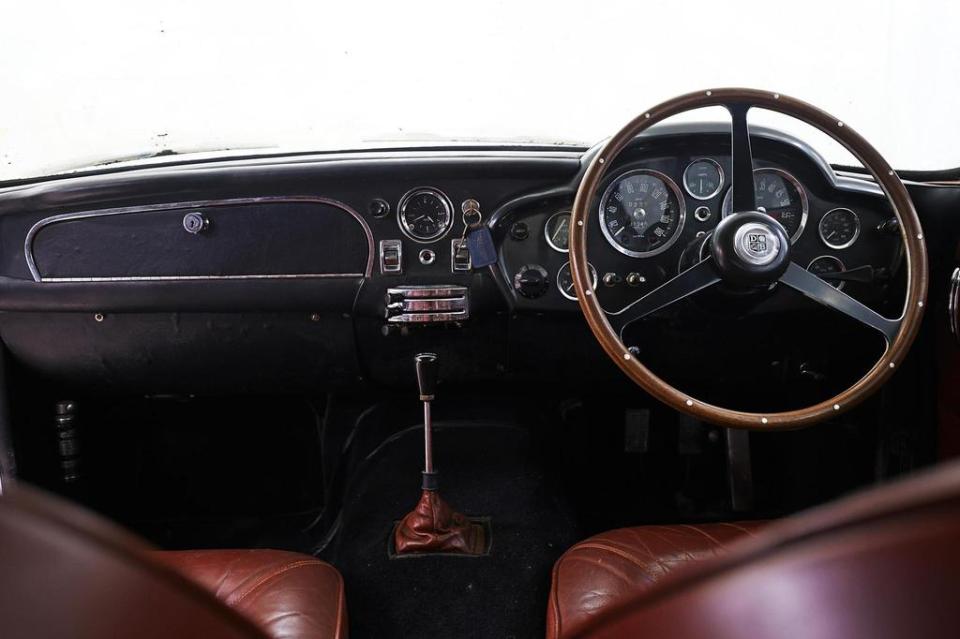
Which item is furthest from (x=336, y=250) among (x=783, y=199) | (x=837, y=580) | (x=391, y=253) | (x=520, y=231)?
(x=837, y=580)

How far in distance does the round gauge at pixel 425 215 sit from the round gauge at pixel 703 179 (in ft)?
1.92

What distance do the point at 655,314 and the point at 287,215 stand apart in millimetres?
962

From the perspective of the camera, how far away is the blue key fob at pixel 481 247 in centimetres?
168

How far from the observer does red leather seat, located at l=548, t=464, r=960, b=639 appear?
36cm

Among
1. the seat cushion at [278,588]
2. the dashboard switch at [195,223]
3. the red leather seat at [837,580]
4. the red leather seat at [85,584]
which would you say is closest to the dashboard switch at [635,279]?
the seat cushion at [278,588]

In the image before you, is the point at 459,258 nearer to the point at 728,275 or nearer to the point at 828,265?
the point at 728,275

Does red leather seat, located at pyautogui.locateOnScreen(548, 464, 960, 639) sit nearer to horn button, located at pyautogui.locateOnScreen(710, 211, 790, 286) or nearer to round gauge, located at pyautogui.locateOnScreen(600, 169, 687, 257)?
horn button, located at pyautogui.locateOnScreen(710, 211, 790, 286)

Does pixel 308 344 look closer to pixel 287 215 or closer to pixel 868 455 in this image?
pixel 287 215

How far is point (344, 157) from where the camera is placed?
5.75 feet

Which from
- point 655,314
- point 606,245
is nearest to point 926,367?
point 655,314

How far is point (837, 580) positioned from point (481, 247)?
1354 mm

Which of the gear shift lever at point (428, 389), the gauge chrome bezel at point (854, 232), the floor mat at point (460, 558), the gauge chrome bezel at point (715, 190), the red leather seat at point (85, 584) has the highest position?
the gauge chrome bezel at point (715, 190)

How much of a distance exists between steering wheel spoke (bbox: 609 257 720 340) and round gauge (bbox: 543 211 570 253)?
1.05 feet

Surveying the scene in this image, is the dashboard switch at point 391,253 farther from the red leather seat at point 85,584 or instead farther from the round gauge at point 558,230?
the red leather seat at point 85,584
